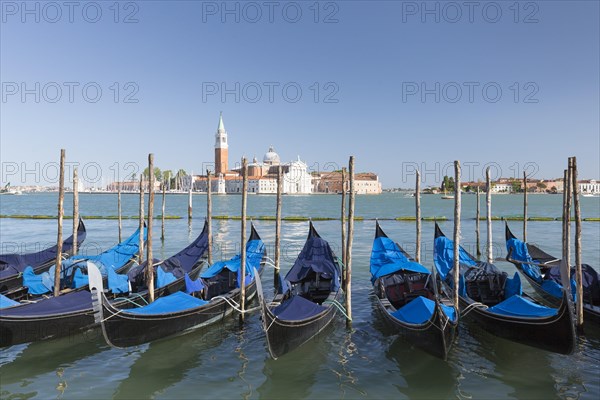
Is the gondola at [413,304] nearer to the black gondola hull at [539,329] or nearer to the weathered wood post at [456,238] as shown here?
the weathered wood post at [456,238]

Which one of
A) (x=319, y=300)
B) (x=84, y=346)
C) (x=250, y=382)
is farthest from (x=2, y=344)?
(x=319, y=300)

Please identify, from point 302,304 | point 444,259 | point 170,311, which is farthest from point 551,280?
point 170,311

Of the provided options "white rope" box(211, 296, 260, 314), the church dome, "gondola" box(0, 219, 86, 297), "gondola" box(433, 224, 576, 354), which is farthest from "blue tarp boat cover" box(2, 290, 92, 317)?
the church dome

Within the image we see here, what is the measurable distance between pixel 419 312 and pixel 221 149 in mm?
112540

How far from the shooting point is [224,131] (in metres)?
115

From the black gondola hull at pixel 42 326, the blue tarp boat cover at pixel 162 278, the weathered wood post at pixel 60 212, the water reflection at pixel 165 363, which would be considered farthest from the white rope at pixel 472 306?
the weathered wood post at pixel 60 212

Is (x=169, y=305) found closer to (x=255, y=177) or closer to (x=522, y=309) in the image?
(x=522, y=309)

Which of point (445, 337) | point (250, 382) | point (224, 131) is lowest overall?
point (250, 382)

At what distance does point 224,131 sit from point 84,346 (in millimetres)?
111524

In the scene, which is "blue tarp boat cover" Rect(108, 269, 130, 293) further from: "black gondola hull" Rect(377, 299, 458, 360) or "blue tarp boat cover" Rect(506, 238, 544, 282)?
"blue tarp boat cover" Rect(506, 238, 544, 282)

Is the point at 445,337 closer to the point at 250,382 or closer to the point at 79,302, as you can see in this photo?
the point at 250,382

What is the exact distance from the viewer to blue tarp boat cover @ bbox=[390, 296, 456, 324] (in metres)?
6.07

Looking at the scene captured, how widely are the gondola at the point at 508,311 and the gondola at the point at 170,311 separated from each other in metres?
4.02

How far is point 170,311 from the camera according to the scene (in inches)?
254
